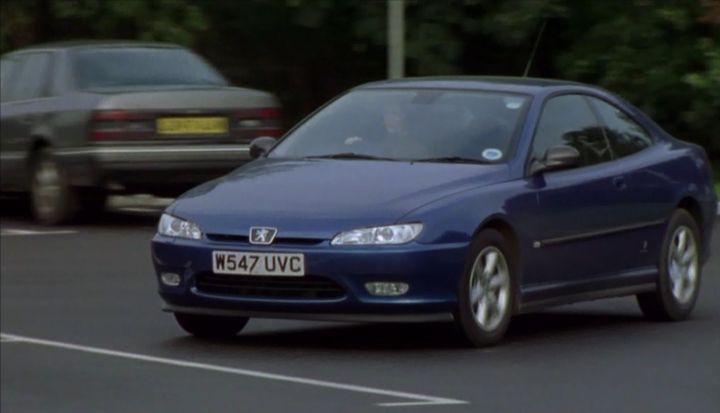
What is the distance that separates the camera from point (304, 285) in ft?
35.1

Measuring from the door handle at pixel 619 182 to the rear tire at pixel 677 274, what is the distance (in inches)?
19.3

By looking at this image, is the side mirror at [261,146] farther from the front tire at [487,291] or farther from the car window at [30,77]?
the car window at [30,77]

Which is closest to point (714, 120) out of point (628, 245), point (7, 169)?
point (7, 169)

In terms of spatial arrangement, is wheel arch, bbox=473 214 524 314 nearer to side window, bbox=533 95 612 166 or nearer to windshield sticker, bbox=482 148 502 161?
windshield sticker, bbox=482 148 502 161

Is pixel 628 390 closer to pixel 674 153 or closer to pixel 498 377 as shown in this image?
pixel 498 377

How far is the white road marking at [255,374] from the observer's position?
367 inches

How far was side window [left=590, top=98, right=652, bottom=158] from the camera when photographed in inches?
488

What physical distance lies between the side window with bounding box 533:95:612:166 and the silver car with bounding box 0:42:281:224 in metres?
6.95

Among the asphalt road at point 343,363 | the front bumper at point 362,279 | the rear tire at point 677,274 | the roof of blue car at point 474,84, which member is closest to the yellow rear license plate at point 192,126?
the asphalt road at point 343,363

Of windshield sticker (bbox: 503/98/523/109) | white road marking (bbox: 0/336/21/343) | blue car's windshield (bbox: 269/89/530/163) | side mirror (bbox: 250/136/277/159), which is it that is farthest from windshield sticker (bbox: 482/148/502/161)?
white road marking (bbox: 0/336/21/343)

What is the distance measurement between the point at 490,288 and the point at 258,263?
1.13 m

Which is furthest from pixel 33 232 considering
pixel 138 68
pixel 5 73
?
pixel 5 73

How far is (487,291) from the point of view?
36.0 feet

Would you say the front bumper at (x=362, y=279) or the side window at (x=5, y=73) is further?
the side window at (x=5, y=73)
